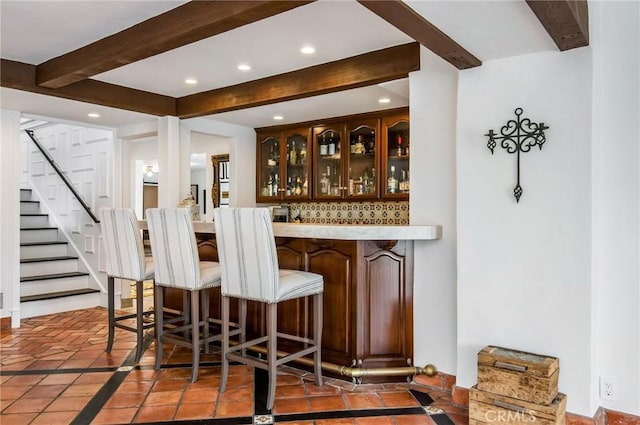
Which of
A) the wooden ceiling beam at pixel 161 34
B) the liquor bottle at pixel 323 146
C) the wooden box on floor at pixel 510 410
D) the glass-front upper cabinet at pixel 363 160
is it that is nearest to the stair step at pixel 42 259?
the wooden ceiling beam at pixel 161 34

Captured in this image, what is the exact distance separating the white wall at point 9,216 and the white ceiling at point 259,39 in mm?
265

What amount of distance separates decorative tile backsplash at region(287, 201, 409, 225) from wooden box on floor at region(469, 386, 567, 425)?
2.65m

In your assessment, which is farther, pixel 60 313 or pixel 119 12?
pixel 60 313

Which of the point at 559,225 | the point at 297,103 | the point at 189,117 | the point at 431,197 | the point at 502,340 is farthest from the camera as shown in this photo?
the point at 189,117

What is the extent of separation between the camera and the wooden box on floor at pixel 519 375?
83.4 inches

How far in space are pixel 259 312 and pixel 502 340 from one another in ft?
5.71

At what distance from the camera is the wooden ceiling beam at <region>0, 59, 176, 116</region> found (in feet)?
11.5

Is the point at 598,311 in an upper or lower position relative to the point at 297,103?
lower

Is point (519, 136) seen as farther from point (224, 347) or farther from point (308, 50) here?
point (224, 347)

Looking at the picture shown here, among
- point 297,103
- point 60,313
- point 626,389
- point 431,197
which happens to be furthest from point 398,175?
point 60,313

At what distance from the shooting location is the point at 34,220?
600cm

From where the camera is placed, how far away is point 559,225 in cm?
224

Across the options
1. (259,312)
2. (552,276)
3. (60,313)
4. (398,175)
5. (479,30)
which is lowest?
(60,313)

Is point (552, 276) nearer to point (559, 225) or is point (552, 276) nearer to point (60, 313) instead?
point (559, 225)
